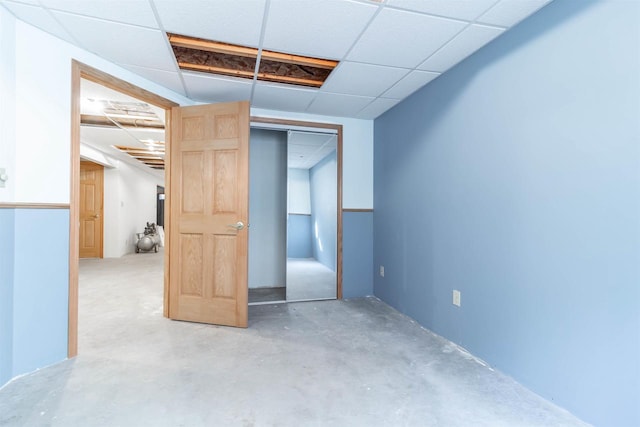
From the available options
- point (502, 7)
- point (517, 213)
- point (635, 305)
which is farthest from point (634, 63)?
point (635, 305)

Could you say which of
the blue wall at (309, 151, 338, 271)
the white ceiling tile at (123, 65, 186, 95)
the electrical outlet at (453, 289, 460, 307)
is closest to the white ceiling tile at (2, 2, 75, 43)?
the white ceiling tile at (123, 65, 186, 95)

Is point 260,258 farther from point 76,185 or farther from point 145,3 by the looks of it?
point 145,3

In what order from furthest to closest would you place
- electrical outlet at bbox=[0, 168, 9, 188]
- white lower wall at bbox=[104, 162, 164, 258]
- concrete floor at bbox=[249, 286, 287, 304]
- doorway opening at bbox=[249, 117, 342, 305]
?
1. white lower wall at bbox=[104, 162, 164, 258]
2. doorway opening at bbox=[249, 117, 342, 305]
3. concrete floor at bbox=[249, 286, 287, 304]
4. electrical outlet at bbox=[0, 168, 9, 188]

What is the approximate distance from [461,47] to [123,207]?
25.4 ft

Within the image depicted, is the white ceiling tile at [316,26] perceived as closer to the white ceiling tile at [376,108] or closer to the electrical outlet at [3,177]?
the white ceiling tile at [376,108]

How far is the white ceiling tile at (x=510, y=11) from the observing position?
69.1 inches

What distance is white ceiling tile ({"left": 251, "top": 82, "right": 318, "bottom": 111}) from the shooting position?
9.94ft

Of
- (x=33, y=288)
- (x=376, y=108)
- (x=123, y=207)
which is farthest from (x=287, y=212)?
(x=123, y=207)

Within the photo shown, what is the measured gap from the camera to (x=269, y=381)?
6.31 feet

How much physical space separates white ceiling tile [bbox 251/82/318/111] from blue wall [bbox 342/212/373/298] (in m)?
1.40

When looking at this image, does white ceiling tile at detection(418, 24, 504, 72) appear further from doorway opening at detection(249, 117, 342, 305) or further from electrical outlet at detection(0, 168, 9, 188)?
electrical outlet at detection(0, 168, 9, 188)

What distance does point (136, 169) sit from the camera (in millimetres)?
8367

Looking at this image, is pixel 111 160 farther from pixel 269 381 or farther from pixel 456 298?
pixel 456 298

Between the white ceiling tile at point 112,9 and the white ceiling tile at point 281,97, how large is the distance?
1.12m
